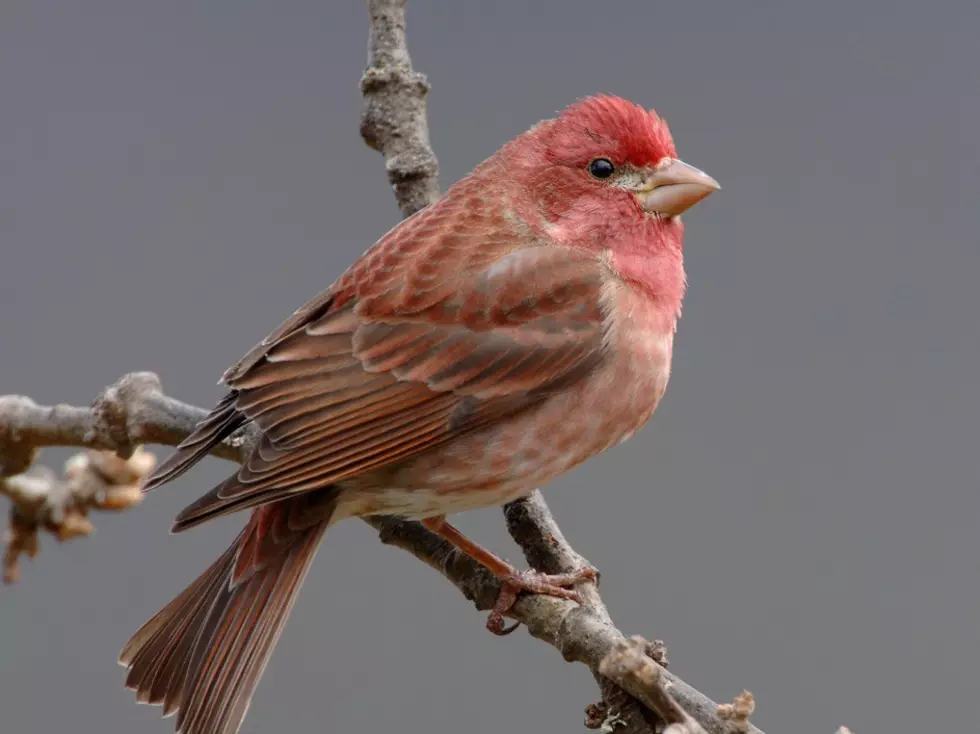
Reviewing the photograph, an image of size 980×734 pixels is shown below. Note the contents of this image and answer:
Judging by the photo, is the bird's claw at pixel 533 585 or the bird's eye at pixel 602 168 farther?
the bird's eye at pixel 602 168

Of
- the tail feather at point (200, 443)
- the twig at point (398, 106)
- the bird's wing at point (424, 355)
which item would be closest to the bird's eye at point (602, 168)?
the bird's wing at point (424, 355)

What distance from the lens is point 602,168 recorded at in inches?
118

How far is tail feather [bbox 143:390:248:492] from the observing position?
2711 mm

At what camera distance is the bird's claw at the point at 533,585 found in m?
2.66

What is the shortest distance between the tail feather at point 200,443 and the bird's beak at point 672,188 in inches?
40.7

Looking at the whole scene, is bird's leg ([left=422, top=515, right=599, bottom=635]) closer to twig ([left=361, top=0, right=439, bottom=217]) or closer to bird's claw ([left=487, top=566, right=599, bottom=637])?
bird's claw ([left=487, top=566, right=599, bottom=637])

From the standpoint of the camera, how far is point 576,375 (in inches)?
110

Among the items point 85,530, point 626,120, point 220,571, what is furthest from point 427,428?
point 85,530

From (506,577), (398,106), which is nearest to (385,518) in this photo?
(506,577)

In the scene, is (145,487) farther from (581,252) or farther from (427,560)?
(581,252)

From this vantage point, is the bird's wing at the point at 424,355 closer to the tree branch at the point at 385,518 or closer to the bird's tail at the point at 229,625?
the bird's tail at the point at 229,625

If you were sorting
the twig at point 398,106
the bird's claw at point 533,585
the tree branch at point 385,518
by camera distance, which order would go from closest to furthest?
1. the tree branch at point 385,518
2. the bird's claw at point 533,585
3. the twig at point 398,106

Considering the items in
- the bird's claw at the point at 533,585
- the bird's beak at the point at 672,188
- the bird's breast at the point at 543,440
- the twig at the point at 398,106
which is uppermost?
the twig at the point at 398,106

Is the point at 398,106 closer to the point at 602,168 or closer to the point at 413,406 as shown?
the point at 602,168
